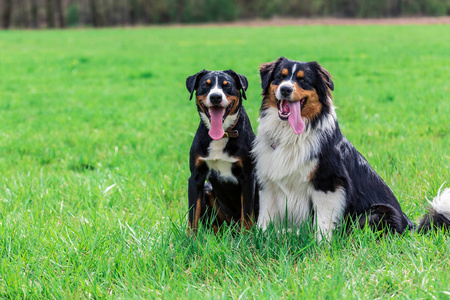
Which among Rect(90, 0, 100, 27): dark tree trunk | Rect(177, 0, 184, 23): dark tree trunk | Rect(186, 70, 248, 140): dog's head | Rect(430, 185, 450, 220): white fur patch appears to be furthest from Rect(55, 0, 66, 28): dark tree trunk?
Rect(430, 185, 450, 220): white fur patch

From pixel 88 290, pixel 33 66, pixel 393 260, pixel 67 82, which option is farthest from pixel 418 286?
pixel 33 66

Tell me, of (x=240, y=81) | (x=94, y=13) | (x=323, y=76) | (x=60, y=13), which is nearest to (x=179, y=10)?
(x=94, y=13)

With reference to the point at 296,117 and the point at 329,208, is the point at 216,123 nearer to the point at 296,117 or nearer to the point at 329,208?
the point at 296,117

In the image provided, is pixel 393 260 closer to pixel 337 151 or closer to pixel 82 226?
pixel 337 151

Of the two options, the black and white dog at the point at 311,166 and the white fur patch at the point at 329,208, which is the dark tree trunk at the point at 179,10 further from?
the white fur patch at the point at 329,208

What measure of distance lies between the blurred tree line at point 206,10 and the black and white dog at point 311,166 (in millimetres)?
52386

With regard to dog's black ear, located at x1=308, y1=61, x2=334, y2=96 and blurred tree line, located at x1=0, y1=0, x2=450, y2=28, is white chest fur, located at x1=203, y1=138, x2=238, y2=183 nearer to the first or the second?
dog's black ear, located at x1=308, y1=61, x2=334, y2=96

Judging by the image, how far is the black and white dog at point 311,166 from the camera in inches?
123

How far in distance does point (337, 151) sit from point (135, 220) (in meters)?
1.66

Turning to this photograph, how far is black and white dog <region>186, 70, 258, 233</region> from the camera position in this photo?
10.9 feet

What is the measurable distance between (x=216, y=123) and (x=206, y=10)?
58.3 meters

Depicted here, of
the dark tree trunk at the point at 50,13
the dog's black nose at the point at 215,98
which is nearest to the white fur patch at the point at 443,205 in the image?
the dog's black nose at the point at 215,98

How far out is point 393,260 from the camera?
2762mm

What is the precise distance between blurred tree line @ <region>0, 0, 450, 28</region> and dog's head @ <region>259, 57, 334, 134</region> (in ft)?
172
